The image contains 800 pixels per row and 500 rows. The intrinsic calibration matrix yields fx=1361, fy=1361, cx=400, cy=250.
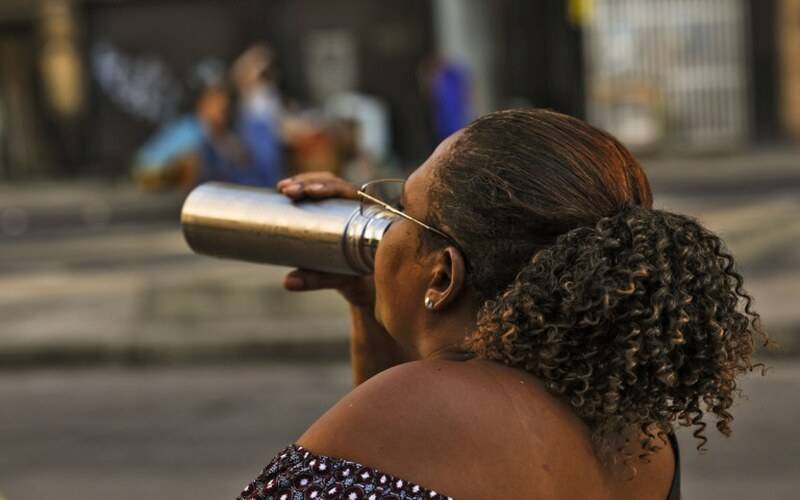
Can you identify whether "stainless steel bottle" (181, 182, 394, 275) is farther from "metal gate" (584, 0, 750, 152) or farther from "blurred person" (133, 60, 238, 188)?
"metal gate" (584, 0, 750, 152)

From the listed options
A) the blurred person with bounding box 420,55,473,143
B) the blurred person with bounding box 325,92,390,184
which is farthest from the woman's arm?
the blurred person with bounding box 325,92,390,184

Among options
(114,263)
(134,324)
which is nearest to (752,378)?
(134,324)

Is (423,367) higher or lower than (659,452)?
higher

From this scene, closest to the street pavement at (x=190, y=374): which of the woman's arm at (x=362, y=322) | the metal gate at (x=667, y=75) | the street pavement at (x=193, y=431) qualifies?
the street pavement at (x=193, y=431)

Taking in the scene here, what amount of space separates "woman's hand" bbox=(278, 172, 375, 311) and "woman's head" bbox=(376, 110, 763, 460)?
0.38 m

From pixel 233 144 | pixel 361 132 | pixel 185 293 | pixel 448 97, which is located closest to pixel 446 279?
pixel 185 293

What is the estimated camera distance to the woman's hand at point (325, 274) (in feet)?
6.45

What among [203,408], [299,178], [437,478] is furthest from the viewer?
[203,408]

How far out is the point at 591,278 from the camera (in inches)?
56.8

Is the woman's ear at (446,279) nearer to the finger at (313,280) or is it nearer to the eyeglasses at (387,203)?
the eyeglasses at (387,203)

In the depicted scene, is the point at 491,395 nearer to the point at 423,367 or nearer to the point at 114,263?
the point at 423,367

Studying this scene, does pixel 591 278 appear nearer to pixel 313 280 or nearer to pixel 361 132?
pixel 313 280

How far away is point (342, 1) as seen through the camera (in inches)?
776

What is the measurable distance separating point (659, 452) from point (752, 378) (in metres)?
5.47
